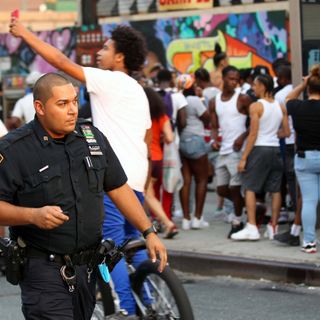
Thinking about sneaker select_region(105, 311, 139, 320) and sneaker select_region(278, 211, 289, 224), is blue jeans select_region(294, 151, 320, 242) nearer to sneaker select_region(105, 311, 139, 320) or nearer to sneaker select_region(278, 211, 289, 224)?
sneaker select_region(278, 211, 289, 224)

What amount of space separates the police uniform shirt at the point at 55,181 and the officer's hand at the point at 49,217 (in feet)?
0.76

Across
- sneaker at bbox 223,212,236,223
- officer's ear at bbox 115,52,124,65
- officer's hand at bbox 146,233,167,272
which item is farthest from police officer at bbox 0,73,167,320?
sneaker at bbox 223,212,236,223

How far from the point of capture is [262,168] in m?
10.4

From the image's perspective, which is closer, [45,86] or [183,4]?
[45,86]

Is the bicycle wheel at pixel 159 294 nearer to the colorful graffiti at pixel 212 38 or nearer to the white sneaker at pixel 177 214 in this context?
the white sneaker at pixel 177 214

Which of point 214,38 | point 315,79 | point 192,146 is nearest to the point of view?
point 315,79

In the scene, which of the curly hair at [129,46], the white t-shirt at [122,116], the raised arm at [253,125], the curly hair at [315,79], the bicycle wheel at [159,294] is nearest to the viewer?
the bicycle wheel at [159,294]

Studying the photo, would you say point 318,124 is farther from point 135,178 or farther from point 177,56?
point 177,56

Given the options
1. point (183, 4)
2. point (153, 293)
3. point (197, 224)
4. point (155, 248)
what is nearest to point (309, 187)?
point (197, 224)

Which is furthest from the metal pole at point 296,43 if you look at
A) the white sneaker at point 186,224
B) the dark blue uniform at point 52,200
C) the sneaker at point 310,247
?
the dark blue uniform at point 52,200

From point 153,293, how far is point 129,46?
1.68 metres

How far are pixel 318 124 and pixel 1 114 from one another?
937 cm

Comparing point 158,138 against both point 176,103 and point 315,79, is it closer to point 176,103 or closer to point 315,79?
point 176,103

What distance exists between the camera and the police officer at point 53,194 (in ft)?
15.5
